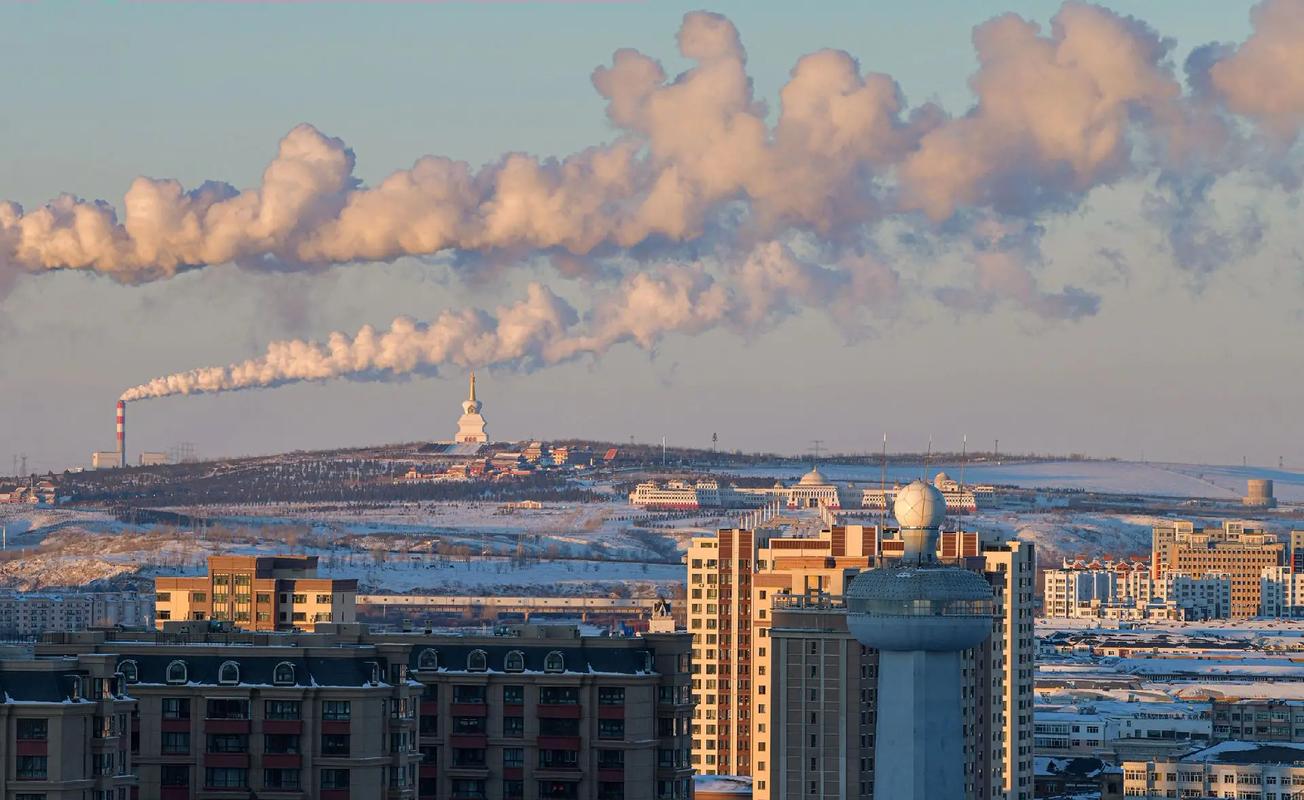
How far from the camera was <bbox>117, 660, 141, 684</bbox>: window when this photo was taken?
74438 mm

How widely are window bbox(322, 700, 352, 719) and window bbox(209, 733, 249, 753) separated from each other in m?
1.82

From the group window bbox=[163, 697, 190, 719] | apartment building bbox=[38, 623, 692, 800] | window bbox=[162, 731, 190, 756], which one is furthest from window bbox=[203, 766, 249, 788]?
window bbox=[163, 697, 190, 719]

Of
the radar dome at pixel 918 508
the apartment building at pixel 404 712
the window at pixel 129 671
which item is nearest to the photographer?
the apartment building at pixel 404 712

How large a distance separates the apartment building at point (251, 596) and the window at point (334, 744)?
3377 inches

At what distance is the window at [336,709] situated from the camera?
242ft

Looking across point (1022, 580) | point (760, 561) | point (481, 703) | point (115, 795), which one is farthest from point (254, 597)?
point (115, 795)

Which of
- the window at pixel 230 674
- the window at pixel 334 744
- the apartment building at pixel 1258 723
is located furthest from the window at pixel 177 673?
the apartment building at pixel 1258 723

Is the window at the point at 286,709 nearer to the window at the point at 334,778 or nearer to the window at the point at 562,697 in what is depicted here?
the window at the point at 334,778

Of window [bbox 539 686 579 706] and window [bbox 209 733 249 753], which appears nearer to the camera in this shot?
window [bbox 209 733 249 753]

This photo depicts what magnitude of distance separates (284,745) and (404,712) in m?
2.69

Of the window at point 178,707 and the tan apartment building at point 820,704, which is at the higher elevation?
the window at point 178,707

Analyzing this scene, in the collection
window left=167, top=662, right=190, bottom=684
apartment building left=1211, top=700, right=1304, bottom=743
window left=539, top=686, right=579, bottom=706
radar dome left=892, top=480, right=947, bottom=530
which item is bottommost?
apartment building left=1211, top=700, right=1304, bottom=743

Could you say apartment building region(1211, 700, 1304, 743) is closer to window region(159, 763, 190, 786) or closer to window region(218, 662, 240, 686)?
window region(218, 662, 240, 686)

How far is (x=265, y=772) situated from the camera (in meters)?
74.1
